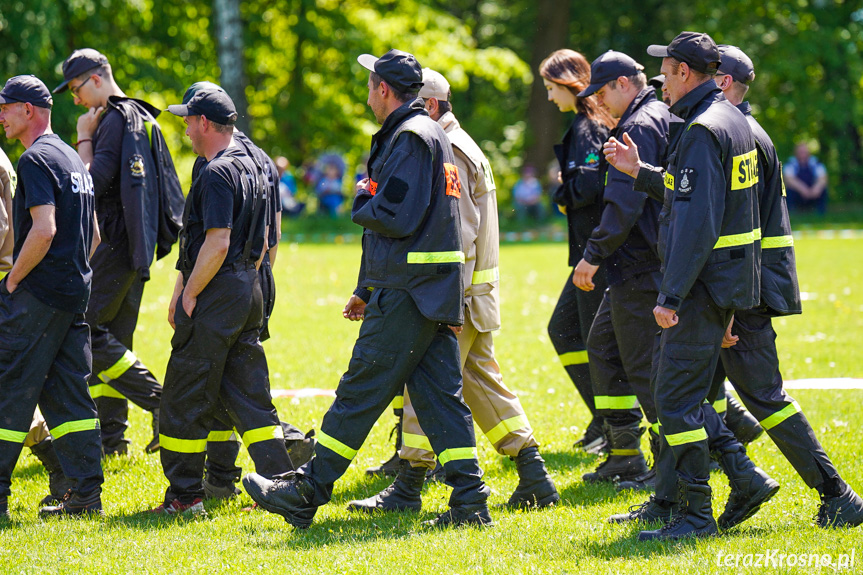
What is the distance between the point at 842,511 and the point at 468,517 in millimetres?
1904

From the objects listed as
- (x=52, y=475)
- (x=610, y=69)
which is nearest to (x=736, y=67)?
(x=610, y=69)

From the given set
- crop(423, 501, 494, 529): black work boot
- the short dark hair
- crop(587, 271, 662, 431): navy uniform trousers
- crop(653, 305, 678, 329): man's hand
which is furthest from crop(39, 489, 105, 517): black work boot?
crop(653, 305, 678, 329): man's hand

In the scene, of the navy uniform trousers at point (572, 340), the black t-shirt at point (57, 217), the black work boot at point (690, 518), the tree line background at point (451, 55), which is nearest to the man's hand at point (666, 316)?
the black work boot at point (690, 518)

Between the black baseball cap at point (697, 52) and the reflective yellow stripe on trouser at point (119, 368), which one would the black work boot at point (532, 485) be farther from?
the reflective yellow stripe on trouser at point (119, 368)

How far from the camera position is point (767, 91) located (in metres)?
35.8

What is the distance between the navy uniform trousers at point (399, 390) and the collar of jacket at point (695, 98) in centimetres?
165

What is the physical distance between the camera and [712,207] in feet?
15.1

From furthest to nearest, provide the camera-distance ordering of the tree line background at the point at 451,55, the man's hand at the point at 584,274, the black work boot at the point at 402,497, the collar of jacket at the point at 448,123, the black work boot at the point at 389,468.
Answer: the tree line background at the point at 451,55 → the black work boot at the point at 389,468 → the man's hand at the point at 584,274 → the collar of jacket at the point at 448,123 → the black work boot at the point at 402,497

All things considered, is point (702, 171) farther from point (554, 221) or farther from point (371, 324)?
point (554, 221)

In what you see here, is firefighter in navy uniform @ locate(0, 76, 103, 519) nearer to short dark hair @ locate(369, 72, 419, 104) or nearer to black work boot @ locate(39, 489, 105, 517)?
black work boot @ locate(39, 489, 105, 517)

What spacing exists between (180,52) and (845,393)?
22474 millimetres

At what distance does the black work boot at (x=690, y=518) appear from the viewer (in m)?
4.76

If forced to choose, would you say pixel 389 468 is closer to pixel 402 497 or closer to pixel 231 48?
pixel 402 497

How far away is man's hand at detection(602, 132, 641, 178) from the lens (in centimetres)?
515
